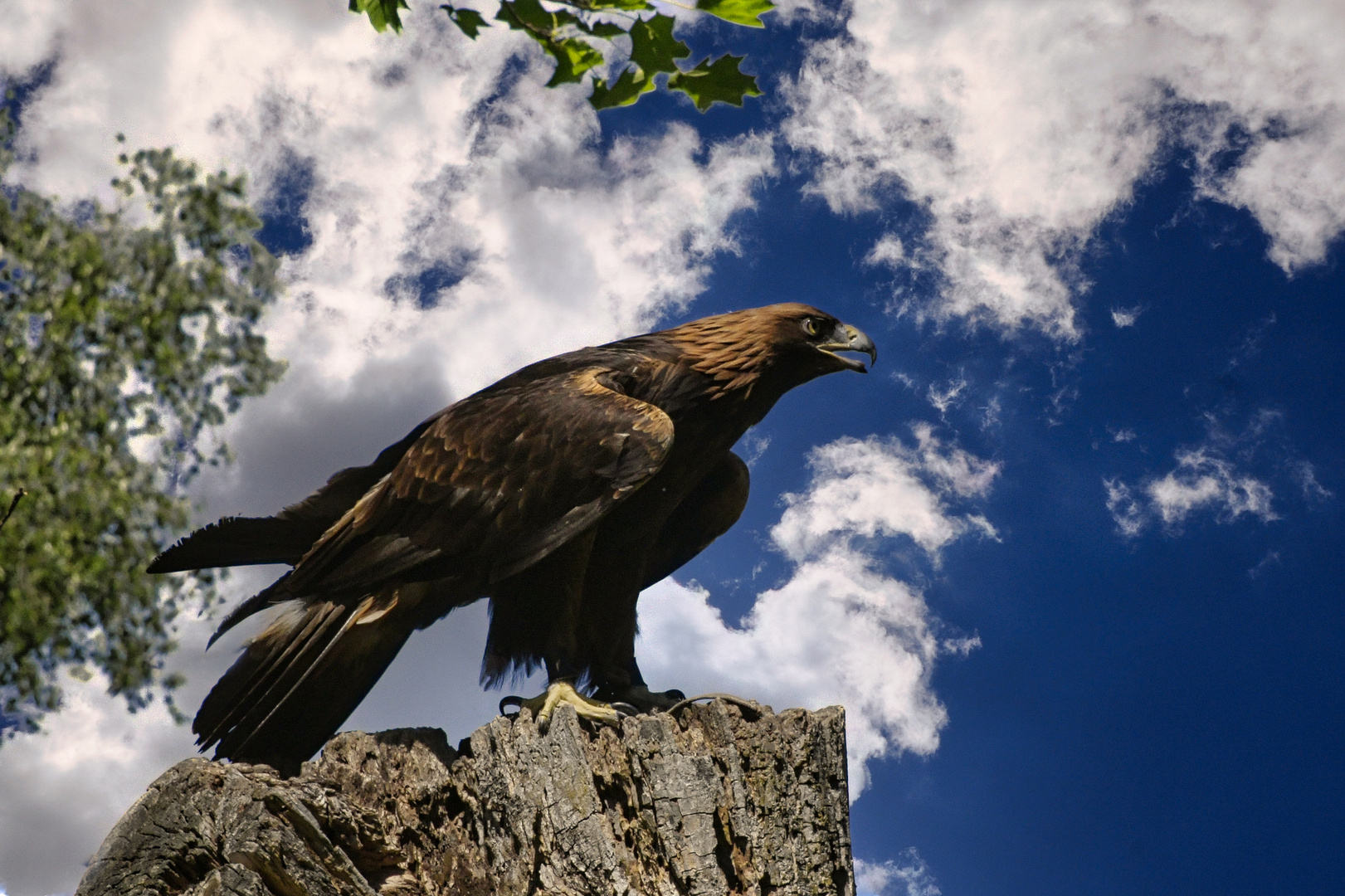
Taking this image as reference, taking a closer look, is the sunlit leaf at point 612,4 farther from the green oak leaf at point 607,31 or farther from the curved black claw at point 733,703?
the curved black claw at point 733,703

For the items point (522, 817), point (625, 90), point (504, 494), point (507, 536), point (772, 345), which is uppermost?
point (772, 345)

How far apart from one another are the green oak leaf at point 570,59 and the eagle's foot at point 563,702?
7.15ft

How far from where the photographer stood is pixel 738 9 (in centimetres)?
291

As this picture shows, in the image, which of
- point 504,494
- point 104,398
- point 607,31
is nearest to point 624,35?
point 607,31

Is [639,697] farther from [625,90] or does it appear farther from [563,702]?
[625,90]

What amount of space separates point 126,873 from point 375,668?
4.42 ft

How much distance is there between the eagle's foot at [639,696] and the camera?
4.77 meters

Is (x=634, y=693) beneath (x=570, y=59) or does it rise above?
beneath

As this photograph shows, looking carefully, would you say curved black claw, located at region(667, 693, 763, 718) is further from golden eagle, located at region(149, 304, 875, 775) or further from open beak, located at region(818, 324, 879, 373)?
open beak, located at region(818, 324, 879, 373)

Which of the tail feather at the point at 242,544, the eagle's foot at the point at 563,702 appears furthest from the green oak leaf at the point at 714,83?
the tail feather at the point at 242,544

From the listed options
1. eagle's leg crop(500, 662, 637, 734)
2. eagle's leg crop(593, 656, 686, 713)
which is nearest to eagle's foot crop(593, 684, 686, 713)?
eagle's leg crop(593, 656, 686, 713)

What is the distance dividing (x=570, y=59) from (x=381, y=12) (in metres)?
0.60

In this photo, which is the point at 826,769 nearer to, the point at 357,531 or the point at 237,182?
the point at 357,531

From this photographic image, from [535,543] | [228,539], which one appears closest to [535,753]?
[535,543]
